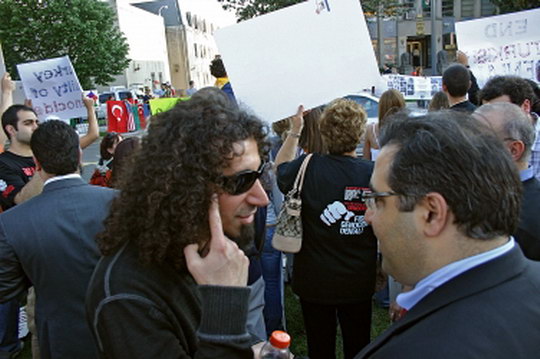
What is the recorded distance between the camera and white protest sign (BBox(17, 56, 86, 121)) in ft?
15.3

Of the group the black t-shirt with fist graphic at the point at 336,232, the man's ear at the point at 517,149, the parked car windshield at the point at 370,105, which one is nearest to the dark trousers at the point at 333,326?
the black t-shirt with fist graphic at the point at 336,232

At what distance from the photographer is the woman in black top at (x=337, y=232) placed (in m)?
2.78

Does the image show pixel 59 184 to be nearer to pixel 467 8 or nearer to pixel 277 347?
pixel 277 347

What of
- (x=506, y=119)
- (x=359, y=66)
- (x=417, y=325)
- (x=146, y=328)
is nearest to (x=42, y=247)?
(x=146, y=328)

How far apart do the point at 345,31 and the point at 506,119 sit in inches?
42.9

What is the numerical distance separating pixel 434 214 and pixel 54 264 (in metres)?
1.84

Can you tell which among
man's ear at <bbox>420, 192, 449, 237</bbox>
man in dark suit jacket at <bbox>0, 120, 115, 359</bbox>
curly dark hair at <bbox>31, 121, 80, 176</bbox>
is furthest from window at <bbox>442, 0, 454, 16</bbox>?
man's ear at <bbox>420, 192, 449, 237</bbox>

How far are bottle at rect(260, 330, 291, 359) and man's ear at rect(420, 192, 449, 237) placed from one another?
2.00 feet

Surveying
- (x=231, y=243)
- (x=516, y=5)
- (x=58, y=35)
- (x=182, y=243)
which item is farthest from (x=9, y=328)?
(x=516, y=5)

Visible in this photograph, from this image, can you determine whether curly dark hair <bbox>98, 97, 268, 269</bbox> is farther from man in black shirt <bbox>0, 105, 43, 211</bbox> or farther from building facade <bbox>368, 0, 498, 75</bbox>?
building facade <bbox>368, 0, 498, 75</bbox>

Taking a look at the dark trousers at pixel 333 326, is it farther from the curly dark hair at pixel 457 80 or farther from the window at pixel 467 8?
the window at pixel 467 8

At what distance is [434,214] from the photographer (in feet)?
3.98

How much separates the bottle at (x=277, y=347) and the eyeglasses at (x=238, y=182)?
503 millimetres

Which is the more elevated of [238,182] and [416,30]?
[416,30]
